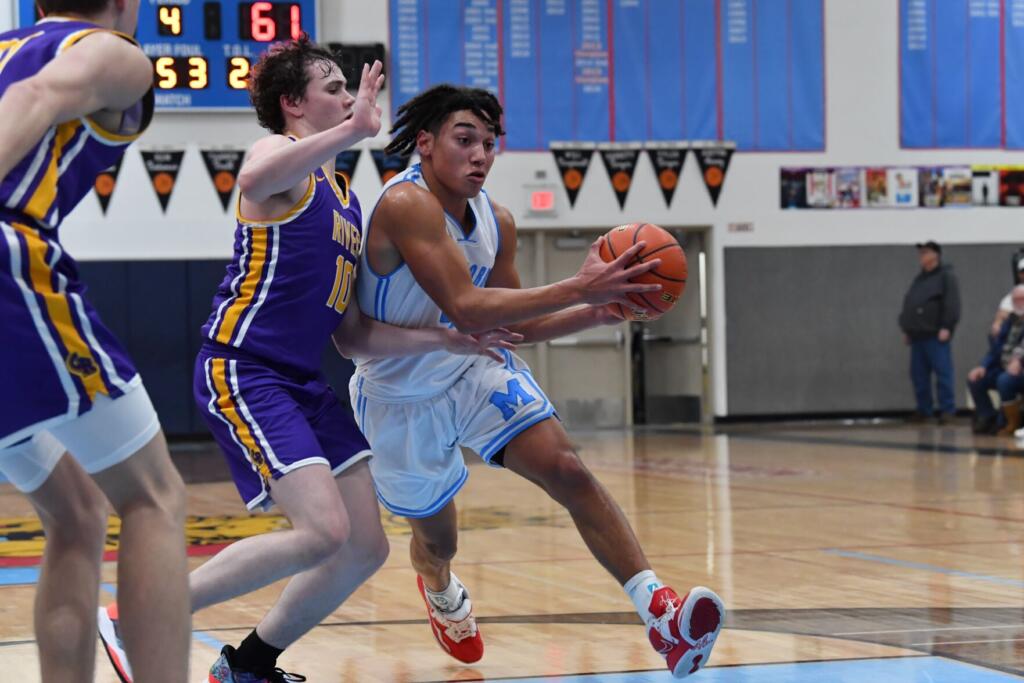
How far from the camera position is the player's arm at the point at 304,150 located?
3.10 metres

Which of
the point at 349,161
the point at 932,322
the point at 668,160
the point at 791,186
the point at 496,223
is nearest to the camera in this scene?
the point at 496,223

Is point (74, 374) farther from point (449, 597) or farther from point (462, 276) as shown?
point (449, 597)

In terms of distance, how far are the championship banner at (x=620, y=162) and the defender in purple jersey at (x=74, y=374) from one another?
12496 mm

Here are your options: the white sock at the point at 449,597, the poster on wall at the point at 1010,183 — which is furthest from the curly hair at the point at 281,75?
the poster on wall at the point at 1010,183

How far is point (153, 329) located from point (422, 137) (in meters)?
10.6

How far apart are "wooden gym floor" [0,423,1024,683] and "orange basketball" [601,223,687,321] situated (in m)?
0.95

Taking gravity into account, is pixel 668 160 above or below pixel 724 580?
above

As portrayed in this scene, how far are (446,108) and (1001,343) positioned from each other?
973cm

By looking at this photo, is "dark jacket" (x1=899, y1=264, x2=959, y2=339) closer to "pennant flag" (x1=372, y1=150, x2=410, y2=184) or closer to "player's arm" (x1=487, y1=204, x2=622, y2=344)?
"pennant flag" (x1=372, y1=150, x2=410, y2=184)

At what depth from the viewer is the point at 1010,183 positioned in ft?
51.6

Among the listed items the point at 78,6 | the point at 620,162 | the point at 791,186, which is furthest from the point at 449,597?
the point at 791,186

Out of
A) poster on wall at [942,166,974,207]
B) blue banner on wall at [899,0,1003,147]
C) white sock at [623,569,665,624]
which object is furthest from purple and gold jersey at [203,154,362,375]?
poster on wall at [942,166,974,207]

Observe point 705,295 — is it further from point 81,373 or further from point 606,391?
point 81,373

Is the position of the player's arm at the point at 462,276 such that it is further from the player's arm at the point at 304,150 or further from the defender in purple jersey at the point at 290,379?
the player's arm at the point at 304,150
